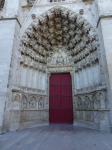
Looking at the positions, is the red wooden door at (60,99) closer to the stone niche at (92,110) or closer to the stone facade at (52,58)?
the stone facade at (52,58)

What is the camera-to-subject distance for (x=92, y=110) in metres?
5.31

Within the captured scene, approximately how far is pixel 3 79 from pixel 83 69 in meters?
4.51

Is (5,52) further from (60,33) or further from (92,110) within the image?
(92,110)

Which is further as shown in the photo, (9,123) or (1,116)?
(9,123)

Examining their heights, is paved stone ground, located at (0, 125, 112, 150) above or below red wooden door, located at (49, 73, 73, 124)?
below

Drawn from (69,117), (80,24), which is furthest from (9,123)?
(80,24)

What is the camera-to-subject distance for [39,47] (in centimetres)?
711

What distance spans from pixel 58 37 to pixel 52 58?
158 centimetres

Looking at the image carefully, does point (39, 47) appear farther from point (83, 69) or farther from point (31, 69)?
point (83, 69)

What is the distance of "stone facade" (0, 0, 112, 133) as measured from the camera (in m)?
4.77

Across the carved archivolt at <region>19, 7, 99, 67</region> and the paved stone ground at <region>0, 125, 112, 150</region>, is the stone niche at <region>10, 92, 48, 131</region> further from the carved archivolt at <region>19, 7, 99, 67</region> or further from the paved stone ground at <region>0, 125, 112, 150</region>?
the carved archivolt at <region>19, 7, 99, 67</region>

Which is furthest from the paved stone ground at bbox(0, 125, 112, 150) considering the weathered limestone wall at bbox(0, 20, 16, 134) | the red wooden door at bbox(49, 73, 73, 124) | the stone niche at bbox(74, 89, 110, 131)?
the red wooden door at bbox(49, 73, 73, 124)

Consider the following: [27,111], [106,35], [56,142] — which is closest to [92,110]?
[56,142]

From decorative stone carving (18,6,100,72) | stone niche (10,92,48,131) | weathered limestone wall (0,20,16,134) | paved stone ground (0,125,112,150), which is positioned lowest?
paved stone ground (0,125,112,150)
